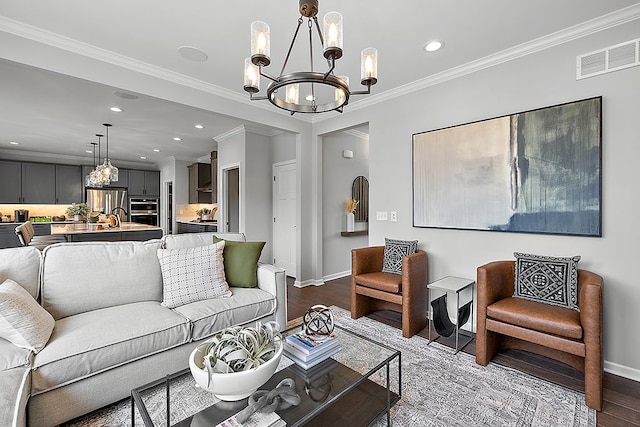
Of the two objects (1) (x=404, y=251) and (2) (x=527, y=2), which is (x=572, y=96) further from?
(1) (x=404, y=251)

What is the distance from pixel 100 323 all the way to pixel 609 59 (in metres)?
4.07

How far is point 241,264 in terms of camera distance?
2.66m

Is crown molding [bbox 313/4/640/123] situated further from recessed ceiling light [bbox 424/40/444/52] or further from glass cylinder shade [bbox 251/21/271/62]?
glass cylinder shade [bbox 251/21/271/62]

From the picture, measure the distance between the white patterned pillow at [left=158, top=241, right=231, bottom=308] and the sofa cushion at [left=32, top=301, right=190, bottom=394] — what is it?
0.17m

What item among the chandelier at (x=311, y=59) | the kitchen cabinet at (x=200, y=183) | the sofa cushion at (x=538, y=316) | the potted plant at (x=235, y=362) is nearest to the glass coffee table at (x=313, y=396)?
the potted plant at (x=235, y=362)

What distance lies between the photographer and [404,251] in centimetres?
329

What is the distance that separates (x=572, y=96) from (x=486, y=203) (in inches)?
42.3

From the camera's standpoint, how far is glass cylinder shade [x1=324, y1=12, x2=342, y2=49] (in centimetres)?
148

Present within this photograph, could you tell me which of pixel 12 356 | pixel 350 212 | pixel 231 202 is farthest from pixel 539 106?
pixel 231 202

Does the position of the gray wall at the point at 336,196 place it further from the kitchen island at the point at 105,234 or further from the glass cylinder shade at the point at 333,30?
the glass cylinder shade at the point at 333,30

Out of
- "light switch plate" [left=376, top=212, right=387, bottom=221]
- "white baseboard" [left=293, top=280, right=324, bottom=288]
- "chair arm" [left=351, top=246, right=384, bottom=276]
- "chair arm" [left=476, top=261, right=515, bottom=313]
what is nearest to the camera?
"chair arm" [left=476, top=261, right=515, bottom=313]

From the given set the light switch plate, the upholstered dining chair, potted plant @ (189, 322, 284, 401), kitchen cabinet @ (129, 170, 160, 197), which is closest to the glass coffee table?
potted plant @ (189, 322, 284, 401)

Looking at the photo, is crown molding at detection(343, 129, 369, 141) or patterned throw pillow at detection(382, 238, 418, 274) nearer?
patterned throw pillow at detection(382, 238, 418, 274)

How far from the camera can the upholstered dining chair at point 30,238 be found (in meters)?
3.35
